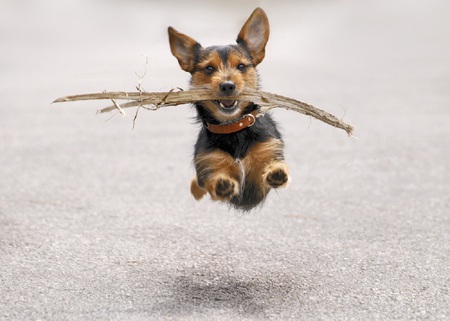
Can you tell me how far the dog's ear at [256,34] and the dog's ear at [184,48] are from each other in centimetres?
23

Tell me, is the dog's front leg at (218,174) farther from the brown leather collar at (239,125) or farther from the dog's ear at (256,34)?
the dog's ear at (256,34)

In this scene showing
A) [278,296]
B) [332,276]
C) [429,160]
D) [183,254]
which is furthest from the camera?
[429,160]

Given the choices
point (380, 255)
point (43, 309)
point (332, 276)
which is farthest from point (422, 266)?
point (43, 309)

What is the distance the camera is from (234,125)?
12.8 feet

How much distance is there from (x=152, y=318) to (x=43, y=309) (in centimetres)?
63

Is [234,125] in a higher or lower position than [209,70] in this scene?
lower

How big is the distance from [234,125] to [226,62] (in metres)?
0.34

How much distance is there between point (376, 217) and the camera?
21.6 feet

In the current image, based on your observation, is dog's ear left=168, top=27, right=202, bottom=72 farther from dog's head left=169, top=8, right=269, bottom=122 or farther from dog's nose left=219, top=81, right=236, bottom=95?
dog's nose left=219, top=81, right=236, bottom=95

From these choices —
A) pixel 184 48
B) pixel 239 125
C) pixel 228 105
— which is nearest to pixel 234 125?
pixel 239 125

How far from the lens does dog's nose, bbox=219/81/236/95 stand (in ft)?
11.9

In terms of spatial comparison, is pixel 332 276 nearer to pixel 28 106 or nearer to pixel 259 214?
pixel 259 214

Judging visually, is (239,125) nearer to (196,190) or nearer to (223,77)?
(223,77)

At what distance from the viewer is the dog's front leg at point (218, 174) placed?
3762 millimetres
